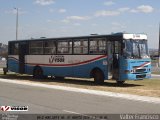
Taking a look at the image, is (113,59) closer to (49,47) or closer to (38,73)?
(49,47)

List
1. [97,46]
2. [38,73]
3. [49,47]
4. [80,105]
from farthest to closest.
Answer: [38,73], [49,47], [97,46], [80,105]

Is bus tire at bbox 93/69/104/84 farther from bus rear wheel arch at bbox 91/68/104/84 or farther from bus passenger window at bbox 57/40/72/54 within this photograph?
bus passenger window at bbox 57/40/72/54

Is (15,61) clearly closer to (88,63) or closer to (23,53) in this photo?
(23,53)

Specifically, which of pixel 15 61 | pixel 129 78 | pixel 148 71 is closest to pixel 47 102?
pixel 129 78

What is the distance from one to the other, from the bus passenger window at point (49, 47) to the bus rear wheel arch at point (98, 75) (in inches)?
173

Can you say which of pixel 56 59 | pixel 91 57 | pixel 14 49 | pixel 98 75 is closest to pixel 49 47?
pixel 56 59

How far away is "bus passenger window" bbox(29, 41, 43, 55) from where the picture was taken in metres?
31.3

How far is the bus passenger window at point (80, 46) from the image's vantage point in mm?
26984

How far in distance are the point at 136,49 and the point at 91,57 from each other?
299 cm

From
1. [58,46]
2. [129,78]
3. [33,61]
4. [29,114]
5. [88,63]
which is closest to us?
[29,114]

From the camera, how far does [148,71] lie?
25.8 m

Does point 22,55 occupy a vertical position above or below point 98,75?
above

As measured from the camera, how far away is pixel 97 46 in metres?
26.1

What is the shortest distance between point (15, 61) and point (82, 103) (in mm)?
18456
